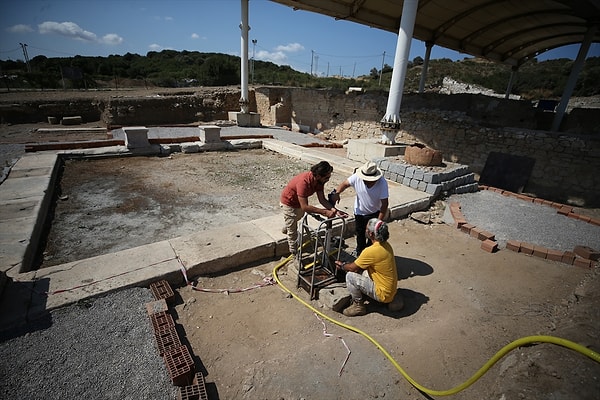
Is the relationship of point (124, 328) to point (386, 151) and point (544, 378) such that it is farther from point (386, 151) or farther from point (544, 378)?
point (386, 151)

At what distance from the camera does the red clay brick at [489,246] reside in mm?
4883

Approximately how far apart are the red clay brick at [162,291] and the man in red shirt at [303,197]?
1666 mm

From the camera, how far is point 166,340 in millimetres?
2539

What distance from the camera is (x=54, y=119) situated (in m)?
15.5

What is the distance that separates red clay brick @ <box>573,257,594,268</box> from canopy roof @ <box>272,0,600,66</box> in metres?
9.74

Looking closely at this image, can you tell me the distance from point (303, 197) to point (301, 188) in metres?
0.12

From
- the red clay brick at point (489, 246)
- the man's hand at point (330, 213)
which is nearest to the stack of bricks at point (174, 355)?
the man's hand at point (330, 213)

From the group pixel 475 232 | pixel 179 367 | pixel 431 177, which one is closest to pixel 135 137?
pixel 179 367

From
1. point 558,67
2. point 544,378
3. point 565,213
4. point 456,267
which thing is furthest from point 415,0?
point 558,67

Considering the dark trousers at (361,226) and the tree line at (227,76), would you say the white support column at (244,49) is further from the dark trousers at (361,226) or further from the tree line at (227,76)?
the tree line at (227,76)

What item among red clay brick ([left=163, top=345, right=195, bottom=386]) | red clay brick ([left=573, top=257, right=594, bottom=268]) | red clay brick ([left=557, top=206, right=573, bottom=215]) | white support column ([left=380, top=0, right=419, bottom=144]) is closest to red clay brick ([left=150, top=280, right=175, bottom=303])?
red clay brick ([left=163, top=345, right=195, bottom=386])

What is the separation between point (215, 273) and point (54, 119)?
709 inches

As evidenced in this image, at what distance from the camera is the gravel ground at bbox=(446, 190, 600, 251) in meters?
5.26

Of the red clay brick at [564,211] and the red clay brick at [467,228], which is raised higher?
the red clay brick at [564,211]
